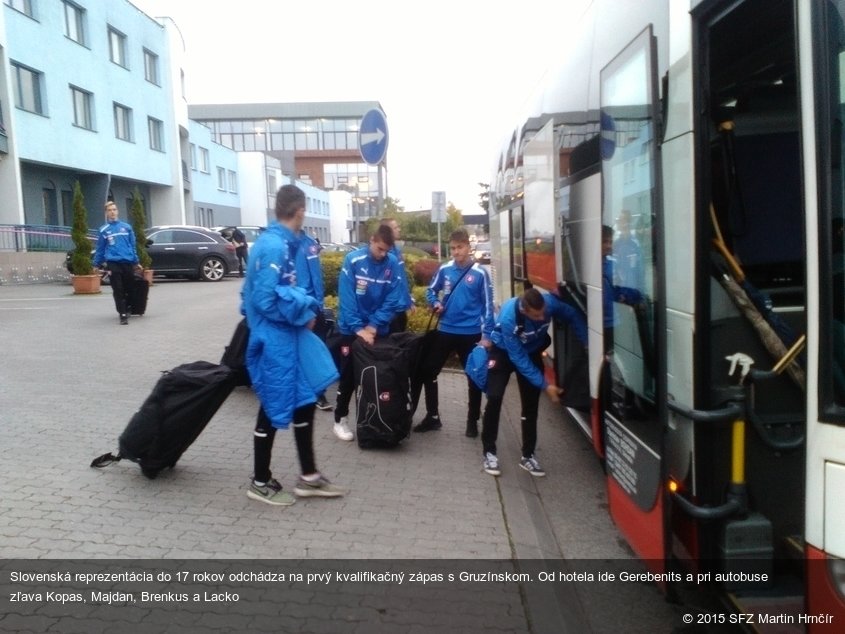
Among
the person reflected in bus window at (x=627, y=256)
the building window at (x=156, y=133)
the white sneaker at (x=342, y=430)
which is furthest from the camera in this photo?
the building window at (x=156, y=133)

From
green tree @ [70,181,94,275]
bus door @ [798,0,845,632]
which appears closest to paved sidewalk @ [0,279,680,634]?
bus door @ [798,0,845,632]

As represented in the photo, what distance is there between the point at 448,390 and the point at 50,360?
15.6 feet

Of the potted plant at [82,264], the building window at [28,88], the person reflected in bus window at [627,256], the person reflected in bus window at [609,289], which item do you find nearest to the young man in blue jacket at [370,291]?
A: the person reflected in bus window at [609,289]

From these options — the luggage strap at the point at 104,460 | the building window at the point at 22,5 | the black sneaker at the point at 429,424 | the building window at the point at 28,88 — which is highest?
the building window at the point at 22,5

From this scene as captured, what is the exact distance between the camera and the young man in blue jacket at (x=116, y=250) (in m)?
11.1

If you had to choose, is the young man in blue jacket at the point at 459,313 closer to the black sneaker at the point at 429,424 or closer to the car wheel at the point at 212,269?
the black sneaker at the point at 429,424

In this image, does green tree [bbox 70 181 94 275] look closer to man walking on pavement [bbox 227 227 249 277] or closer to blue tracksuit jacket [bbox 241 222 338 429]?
man walking on pavement [bbox 227 227 249 277]

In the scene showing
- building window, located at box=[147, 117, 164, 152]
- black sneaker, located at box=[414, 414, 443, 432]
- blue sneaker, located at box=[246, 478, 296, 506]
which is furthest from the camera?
building window, located at box=[147, 117, 164, 152]

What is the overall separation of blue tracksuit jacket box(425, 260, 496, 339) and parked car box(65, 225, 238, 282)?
18473 mm

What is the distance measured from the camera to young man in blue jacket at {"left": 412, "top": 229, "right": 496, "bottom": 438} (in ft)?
20.9

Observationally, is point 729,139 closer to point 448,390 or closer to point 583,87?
point 583,87

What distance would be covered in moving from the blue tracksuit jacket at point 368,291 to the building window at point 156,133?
3303cm

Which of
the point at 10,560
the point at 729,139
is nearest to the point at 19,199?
the point at 10,560

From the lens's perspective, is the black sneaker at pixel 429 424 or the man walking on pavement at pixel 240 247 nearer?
the black sneaker at pixel 429 424
